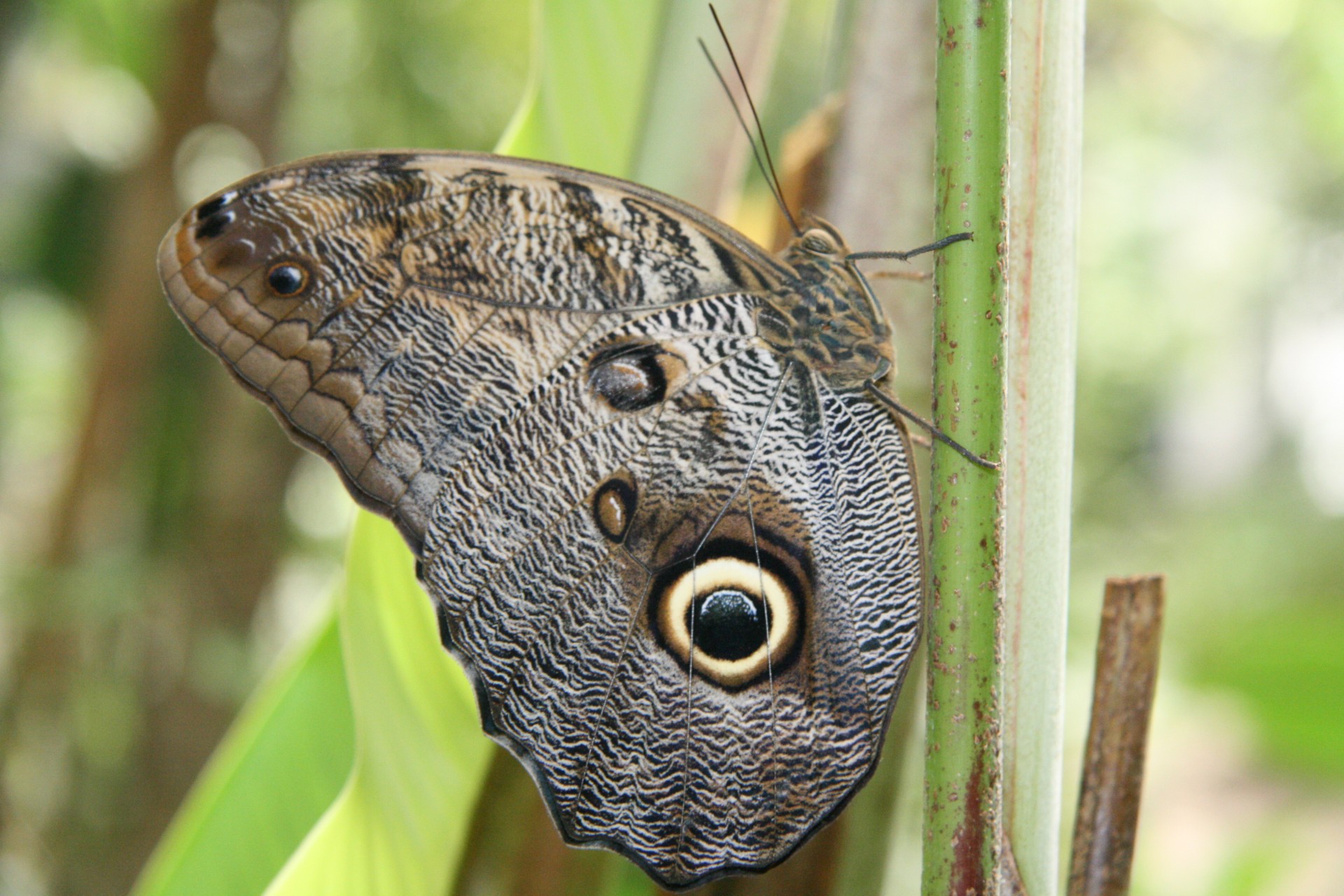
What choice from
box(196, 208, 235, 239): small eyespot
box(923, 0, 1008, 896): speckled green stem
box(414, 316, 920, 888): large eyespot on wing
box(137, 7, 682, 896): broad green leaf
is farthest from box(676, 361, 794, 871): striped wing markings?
box(196, 208, 235, 239): small eyespot

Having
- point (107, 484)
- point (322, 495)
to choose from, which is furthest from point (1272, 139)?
point (107, 484)

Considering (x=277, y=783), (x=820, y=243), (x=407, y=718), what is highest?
(x=820, y=243)

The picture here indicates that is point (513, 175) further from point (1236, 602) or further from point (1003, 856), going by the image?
point (1236, 602)

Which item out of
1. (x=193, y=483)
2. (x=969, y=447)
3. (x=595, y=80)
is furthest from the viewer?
(x=193, y=483)

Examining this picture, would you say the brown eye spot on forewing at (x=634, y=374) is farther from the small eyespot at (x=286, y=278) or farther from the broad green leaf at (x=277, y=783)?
the broad green leaf at (x=277, y=783)

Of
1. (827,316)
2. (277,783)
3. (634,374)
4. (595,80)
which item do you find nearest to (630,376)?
(634,374)

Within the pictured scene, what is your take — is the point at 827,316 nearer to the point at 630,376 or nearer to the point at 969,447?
the point at 630,376

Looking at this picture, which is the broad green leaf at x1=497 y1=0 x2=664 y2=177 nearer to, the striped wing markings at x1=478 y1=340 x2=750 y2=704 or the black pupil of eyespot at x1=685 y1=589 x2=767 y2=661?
the striped wing markings at x1=478 y1=340 x2=750 y2=704
